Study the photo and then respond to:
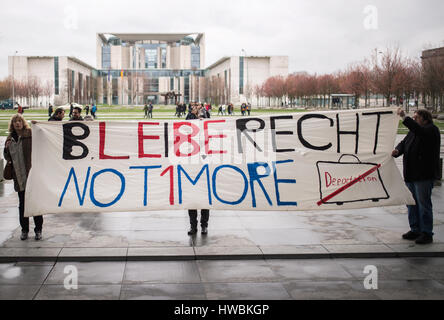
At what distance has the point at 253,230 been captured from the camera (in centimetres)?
805

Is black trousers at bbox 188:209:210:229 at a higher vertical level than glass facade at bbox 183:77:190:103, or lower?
lower

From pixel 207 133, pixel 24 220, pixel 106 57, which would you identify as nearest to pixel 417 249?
pixel 207 133

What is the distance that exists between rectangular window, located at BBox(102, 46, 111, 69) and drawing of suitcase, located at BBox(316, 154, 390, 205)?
164 meters

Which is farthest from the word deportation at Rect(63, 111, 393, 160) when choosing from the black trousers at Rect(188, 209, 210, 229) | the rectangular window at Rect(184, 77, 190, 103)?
the rectangular window at Rect(184, 77, 190, 103)

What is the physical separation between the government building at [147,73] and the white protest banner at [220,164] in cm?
11067

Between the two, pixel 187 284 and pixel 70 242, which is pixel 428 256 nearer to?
pixel 187 284

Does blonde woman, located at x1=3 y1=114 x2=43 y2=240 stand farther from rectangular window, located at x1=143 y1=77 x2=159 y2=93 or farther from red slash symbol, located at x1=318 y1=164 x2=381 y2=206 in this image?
rectangular window, located at x1=143 y1=77 x2=159 y2=93

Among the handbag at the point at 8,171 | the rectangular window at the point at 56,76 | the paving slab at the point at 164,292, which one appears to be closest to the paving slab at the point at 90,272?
the paving slab at the point at 164,292

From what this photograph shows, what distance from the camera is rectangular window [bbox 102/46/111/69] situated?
543 feet

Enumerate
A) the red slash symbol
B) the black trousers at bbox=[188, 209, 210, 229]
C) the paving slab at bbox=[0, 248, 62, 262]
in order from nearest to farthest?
1. the paving slab at bbox=[0, 248, 62, 262]
2. the red slash symbol
3. the black trousers at bbox=[188, 209, 210, 229]

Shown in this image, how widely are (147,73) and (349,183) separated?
6154 inches
